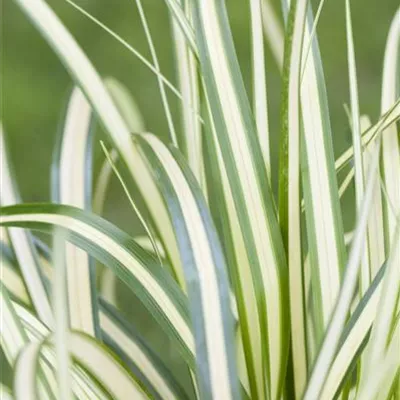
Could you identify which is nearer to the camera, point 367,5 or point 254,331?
point 254,331

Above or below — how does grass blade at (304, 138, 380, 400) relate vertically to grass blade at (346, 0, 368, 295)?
below

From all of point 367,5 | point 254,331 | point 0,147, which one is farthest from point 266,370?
point 367,5

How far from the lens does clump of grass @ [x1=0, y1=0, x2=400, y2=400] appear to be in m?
0.50

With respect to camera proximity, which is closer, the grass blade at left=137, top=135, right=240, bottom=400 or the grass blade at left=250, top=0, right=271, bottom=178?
the grass blade at left=137, top=135, right=240, bottom=400

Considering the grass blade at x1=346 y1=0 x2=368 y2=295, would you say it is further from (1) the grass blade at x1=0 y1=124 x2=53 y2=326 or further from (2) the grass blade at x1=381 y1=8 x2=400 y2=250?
(1) the grass blade at x1=0 y1=124 x2=53 y2=326

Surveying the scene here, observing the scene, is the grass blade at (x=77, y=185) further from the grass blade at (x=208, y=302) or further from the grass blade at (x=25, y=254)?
the grass blade at (x=208, y=302)

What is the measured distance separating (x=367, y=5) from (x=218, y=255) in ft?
3.81

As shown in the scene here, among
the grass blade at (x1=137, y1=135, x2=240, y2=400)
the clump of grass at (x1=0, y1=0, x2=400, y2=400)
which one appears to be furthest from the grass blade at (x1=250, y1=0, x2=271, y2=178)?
the grass blade at (x1=137, y1=135, x2=240, y2=400)

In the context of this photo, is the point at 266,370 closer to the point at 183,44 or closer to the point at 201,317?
the point at 201,317

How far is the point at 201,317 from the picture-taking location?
0.49m

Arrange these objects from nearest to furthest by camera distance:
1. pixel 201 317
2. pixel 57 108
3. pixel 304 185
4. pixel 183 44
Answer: pixel 201 317, pixel 304 185, pixel 183 44, pixel 57 108

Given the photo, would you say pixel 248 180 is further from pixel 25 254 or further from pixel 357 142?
pixel 25 254

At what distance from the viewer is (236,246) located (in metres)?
0.58

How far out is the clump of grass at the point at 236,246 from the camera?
502 mm
